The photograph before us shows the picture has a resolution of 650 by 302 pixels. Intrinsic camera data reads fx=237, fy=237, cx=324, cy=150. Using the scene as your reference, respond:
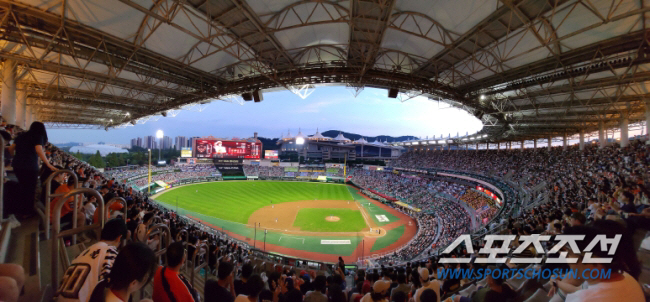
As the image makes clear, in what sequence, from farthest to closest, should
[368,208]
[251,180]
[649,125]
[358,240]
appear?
[251,180] → [368,208] → [358,240] → [649,125]

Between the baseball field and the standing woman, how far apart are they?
15.6 meters

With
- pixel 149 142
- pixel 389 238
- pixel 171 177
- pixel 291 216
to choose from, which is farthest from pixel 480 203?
pixel 149 142

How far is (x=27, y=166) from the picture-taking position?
10.8ft

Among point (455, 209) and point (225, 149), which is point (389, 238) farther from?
point (225, 149)

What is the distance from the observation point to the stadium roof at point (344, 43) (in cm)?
738

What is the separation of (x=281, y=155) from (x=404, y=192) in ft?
142

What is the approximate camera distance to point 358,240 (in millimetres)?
20266

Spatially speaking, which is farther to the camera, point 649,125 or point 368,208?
point 368,208

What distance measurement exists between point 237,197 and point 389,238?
22.6 m

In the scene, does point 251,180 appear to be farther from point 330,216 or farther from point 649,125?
point 649,125

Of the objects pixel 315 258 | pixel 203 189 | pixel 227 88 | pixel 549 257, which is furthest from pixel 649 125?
pixel 203 189

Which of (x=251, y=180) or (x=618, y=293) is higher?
(x=618, y=293)

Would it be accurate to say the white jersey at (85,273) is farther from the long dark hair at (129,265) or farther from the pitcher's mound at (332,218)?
the pitcher's mound at (332,218)

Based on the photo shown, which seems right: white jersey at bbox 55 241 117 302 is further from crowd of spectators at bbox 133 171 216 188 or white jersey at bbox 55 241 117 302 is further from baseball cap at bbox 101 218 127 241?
crowd of spectators at bbox 133 171 216 188
